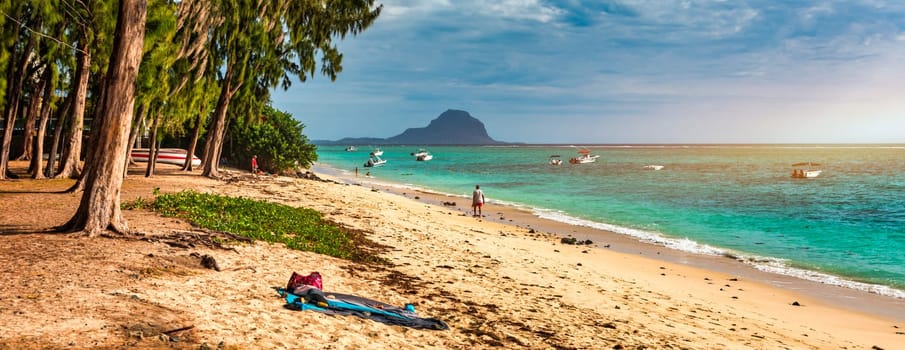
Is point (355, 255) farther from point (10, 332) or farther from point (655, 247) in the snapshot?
point (655, 247)

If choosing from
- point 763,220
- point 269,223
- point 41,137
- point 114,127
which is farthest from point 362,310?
point 763,220

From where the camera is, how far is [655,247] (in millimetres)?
23297

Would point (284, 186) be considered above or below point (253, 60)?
below

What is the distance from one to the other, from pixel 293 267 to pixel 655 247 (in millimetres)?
16730

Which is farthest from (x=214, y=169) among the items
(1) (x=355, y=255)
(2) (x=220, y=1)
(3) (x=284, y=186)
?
(1) (x=355, y=255)

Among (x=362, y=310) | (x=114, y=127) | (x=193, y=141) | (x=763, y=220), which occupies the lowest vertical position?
(x=763, y=220)

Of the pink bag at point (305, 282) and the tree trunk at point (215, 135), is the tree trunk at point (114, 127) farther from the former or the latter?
the tree trunk at point (215, 135)

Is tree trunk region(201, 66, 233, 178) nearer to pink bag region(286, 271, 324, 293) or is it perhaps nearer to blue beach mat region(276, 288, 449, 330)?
pink bag region(286, 271, 324, 293)

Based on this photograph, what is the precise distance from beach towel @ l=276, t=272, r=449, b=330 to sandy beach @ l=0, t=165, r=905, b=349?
0.18m

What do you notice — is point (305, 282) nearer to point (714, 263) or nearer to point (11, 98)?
point (714, 263)

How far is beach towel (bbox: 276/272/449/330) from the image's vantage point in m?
8.52

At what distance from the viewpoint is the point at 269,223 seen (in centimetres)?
1570

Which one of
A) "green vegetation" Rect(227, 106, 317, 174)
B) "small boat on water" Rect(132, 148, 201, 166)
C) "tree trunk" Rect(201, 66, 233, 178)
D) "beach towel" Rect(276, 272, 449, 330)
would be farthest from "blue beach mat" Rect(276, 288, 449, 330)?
"green vegetation" Rect(227, 106, 317, 174)

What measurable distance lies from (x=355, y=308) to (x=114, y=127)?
6.46m
